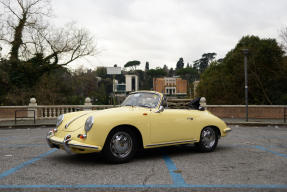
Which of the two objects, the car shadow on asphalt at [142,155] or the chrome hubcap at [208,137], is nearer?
the car shadow on asphalt at [142,155]

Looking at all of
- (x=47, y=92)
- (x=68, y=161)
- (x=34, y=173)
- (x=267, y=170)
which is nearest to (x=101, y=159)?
(x=68, y=161)

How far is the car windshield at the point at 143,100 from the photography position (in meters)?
6.18

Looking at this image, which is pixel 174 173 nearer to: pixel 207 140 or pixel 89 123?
pixel 89 123

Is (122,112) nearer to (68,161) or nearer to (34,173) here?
(68,161)

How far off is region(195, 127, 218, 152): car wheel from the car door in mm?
412

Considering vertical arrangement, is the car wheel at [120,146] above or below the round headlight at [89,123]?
below

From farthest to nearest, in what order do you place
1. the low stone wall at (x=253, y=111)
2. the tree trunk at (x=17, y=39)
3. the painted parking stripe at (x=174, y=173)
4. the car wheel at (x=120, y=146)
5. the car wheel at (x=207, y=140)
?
the tree trunk at (x=17, y=39), the low stone wall at (x=253, y=111), the car wheel at (x=207, y=140), the car wheel at (x=120, y=146), the painted parking stripe at (x=174, y=173)

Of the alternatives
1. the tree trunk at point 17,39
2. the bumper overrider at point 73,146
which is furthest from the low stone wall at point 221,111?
the bumper overrider at point 73,146

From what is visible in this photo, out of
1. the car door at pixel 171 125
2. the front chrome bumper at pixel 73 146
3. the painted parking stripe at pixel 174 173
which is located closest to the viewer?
the painted parking stripe at pixel 174 173

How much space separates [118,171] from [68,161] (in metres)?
1.37

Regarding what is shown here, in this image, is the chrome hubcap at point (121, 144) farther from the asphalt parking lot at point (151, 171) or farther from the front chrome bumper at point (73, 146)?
the front chrome bumper at point (73, 146)

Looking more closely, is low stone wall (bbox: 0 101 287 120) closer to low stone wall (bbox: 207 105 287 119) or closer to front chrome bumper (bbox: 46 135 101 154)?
low stone wall (bbox: 207 105 287 119)

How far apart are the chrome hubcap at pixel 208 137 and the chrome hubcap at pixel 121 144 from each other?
6.79 ft

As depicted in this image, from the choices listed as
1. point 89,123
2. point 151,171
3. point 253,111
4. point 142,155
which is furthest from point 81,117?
point 253,111
